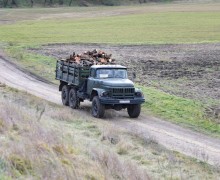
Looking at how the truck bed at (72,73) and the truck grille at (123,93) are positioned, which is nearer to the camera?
the truck grille at (123,93)

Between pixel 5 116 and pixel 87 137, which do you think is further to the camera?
pixel 87 137

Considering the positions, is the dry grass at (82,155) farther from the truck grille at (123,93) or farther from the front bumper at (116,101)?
the truck grille at (123,93)

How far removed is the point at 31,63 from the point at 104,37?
23.6 meters

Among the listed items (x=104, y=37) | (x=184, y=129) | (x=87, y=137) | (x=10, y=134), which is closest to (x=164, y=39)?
(x=104, y=37)

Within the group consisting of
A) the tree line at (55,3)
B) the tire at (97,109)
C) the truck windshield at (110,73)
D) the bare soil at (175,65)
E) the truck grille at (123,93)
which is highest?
the truck windshield at (110,73)

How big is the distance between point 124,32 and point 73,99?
4613 centimetres

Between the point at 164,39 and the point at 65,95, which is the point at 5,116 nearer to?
the point at 65,95

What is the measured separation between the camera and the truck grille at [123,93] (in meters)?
23.0

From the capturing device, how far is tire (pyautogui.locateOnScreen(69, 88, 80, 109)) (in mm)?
25327

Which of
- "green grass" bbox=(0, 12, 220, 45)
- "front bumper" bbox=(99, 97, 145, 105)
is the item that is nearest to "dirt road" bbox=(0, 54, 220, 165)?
"front bumper" bbox=(99, 97, 145, 105)

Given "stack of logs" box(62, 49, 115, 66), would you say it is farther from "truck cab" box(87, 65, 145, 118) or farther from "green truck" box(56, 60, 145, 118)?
"truck cab" box(87, 65, 145, 118)

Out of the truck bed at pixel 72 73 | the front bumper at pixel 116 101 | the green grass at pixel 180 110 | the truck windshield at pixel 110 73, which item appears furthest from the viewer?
the truck bed at pixel 72 73

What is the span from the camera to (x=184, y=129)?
21875 mm

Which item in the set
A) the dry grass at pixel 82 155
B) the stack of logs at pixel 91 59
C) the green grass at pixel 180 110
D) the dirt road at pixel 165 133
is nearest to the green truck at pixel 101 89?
the stack of logs at pixel 91 59
